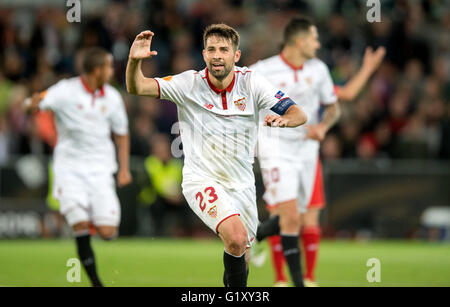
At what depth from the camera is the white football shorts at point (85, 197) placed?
9406 mm

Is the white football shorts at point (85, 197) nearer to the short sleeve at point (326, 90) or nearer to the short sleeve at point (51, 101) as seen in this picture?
the short sleeve at point (51, 101)

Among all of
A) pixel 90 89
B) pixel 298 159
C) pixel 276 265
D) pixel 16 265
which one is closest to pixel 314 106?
pixel 298 159

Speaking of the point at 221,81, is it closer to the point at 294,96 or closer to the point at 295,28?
the point at 294,96

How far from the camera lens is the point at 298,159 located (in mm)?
9555

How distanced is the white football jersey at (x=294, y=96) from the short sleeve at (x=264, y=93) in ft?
6.99

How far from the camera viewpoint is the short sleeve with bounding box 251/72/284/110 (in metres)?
7.21

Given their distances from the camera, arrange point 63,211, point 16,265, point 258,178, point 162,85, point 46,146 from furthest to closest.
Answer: point 46,146 → point 258,178 → point 16,265 → point 63,211 → point 162,85

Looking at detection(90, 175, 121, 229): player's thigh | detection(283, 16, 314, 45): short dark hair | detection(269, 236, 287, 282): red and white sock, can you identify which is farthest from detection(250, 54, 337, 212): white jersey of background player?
detection(90, 175, 121, 229): player's thigh

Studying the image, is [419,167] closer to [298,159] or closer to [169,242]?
[169,242]

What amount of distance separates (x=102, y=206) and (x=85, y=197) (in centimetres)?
22

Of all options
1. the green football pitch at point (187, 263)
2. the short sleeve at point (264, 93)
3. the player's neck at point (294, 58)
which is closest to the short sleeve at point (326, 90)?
the player's neck at point (294, 58)

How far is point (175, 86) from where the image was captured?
716 cm

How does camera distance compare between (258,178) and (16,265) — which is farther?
(258,178)

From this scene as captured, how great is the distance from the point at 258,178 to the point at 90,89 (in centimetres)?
626
